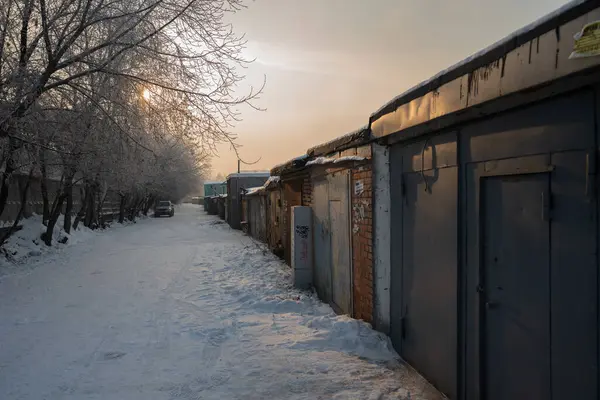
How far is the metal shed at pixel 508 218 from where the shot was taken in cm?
231

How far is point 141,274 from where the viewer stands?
10.4 metres

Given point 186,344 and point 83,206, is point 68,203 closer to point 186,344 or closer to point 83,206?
point 83,206

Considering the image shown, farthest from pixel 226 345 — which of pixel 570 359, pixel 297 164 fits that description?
pixel 297 164

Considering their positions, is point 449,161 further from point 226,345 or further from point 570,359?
point 226,345

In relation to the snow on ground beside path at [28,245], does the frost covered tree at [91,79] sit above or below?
above

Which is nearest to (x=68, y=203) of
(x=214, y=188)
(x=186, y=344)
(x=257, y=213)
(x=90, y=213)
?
(x=90, y=213)

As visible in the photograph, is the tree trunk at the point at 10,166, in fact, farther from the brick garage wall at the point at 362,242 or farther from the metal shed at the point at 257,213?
the metal shed at the point at 257,213

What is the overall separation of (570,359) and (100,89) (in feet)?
26.4

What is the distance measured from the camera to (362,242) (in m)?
5.42

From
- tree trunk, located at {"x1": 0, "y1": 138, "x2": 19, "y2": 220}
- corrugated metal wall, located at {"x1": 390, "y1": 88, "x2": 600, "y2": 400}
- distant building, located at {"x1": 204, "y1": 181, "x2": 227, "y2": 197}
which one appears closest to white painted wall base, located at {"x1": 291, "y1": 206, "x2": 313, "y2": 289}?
corrugated metal wall, located at {"x1": 390, "y1": 88, "x2": 600, "y2": 400}

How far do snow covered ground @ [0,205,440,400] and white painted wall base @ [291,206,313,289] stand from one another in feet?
0.96

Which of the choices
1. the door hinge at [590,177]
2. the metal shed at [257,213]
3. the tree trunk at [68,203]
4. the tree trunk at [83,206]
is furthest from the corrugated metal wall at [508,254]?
the tree trunk at [83,206]

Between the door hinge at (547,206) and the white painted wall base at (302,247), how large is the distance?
5.86 meters

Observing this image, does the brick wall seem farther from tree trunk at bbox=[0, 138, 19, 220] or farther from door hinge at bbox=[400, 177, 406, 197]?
tree trunk at bbox=[0, 138, 19, 220]
